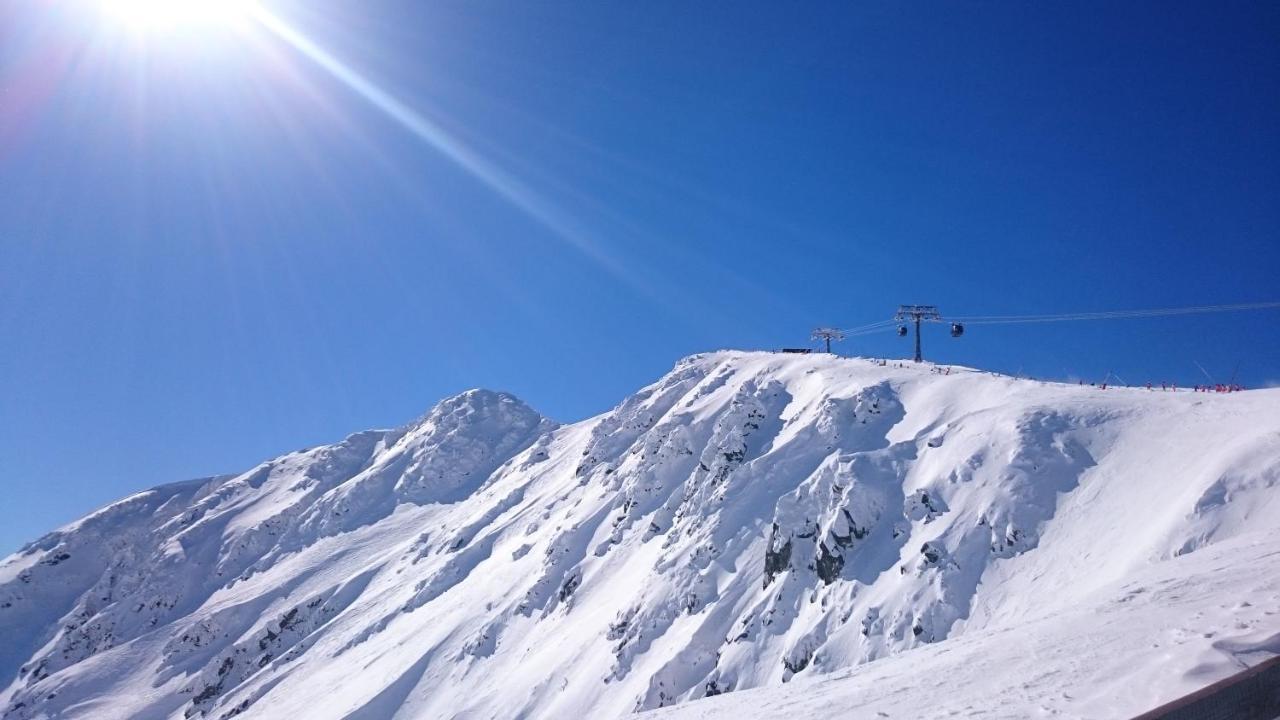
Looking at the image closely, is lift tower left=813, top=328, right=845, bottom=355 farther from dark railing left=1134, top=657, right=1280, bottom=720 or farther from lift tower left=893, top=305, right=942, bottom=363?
dark railing left=1134, top=657, right=1280, bottom=720

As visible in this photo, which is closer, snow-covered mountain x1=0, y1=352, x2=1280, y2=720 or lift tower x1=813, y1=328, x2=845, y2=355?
snow-covered mountain x1=0, y1=352, x2=1280, y2=720

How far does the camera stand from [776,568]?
35.5 metres

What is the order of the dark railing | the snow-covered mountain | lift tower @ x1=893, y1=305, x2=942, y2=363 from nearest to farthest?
1. the dark railing
2. the snow-covered mountain
3. lift tower @ x1=893, y1=305, x2=942, y2=363

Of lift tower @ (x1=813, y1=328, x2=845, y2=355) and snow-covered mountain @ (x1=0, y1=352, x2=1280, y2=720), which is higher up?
lift tower @ (x1=813, y1=328, x2=845, y2=355)

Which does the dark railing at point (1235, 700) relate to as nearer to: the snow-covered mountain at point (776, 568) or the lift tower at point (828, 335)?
the snow-covered mountain at point (776, 568)

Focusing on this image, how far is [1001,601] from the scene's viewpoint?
78.9 feet

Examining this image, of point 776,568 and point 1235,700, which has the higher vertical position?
point 776,568

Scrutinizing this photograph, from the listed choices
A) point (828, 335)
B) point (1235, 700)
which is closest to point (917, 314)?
point (828, 335)

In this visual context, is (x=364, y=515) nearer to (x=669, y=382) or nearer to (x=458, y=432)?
(x=458, y=432)

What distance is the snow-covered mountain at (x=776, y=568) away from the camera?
14914 millimetres

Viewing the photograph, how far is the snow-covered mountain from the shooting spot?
48.9 feet

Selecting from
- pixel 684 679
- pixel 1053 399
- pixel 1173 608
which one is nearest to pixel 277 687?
pixel 684 679

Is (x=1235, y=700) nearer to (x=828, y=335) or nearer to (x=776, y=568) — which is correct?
(x=776, y=568)

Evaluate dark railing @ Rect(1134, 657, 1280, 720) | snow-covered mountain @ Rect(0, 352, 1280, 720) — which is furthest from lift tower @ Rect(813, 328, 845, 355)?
dark railing @ Rect(1134, 657, 1280, 720)
